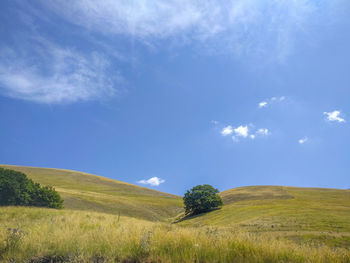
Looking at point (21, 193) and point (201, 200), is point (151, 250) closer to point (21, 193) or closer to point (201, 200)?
point (21, 193)

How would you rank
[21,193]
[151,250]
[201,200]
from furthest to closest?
[201,200]
[21,193]
[151,250]

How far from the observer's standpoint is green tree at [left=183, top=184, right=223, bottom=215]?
68.6 m

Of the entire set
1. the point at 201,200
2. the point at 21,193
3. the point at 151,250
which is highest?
the point at 201,200

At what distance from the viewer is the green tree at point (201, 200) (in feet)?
225

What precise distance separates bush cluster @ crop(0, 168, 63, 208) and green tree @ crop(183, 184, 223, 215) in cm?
3914

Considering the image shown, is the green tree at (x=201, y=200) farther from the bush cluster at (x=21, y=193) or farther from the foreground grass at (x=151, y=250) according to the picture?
the foreground grass at (x=151, y=250)

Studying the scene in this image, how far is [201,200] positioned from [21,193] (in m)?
48.3

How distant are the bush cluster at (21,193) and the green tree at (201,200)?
39.1 metres

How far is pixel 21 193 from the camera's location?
43094 millimetres

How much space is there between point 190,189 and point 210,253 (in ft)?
236

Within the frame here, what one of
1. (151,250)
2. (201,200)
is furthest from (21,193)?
(151,250)

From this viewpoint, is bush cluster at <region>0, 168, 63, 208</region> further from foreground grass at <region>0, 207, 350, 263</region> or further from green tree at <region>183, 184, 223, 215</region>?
foreground grass at <region>0, 207, 350, 263</region>

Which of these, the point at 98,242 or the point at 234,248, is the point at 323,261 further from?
the point at 98,242

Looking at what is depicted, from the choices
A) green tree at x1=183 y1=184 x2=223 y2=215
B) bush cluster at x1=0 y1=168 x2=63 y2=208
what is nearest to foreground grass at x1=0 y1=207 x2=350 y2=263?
bush cluster at x1=0 y1=168 x2=63 y2=208
